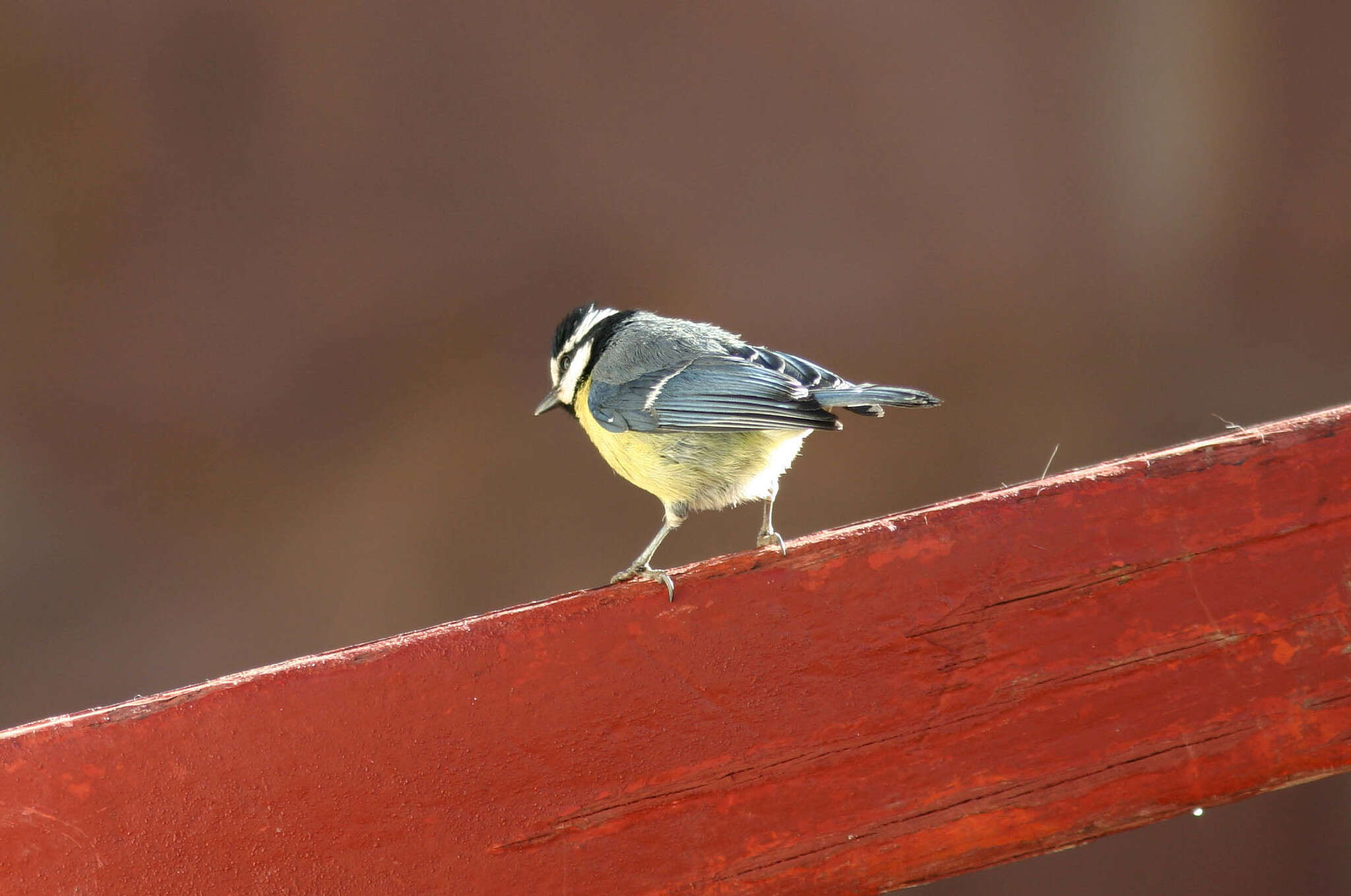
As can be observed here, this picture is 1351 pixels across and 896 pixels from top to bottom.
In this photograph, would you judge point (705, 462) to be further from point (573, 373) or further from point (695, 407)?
point (573, 373)

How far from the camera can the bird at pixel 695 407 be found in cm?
211

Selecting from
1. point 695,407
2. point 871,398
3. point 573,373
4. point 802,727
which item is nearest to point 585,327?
point 573,373

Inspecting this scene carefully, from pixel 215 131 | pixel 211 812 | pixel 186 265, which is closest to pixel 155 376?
pixel 186 265

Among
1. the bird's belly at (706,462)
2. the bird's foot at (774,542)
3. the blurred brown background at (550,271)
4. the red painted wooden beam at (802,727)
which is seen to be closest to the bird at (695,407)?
the bird's belly at (706,462)

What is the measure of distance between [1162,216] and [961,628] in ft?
9.50

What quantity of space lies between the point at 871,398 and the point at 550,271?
183cm

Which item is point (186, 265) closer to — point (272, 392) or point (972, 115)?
point (272, 392)

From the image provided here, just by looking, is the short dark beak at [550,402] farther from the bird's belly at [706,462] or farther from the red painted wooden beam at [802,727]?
the red painted wooden beam at [802,727]

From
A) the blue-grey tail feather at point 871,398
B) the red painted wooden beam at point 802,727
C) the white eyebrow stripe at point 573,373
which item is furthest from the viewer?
the white eyebrow stripe at point 573,373

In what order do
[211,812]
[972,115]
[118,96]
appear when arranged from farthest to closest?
1. [972,115]
2. [118,96]
3. [211,812]

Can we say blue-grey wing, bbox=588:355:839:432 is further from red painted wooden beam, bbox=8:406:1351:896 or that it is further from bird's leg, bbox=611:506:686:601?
red painted wooden beam, bbox=8:406:1351:896

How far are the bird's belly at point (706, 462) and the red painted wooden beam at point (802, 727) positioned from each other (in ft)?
3.59

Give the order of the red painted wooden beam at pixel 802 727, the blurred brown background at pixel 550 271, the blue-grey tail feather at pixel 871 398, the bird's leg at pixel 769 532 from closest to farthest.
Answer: the red painted wooden beam at pixel 802 727 → the bird's leg at pixel 769 532 → the blue-grey tail feather at pixel 871 398 → the blurred brown background at pixel 550 271

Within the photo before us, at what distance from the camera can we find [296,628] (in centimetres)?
343
